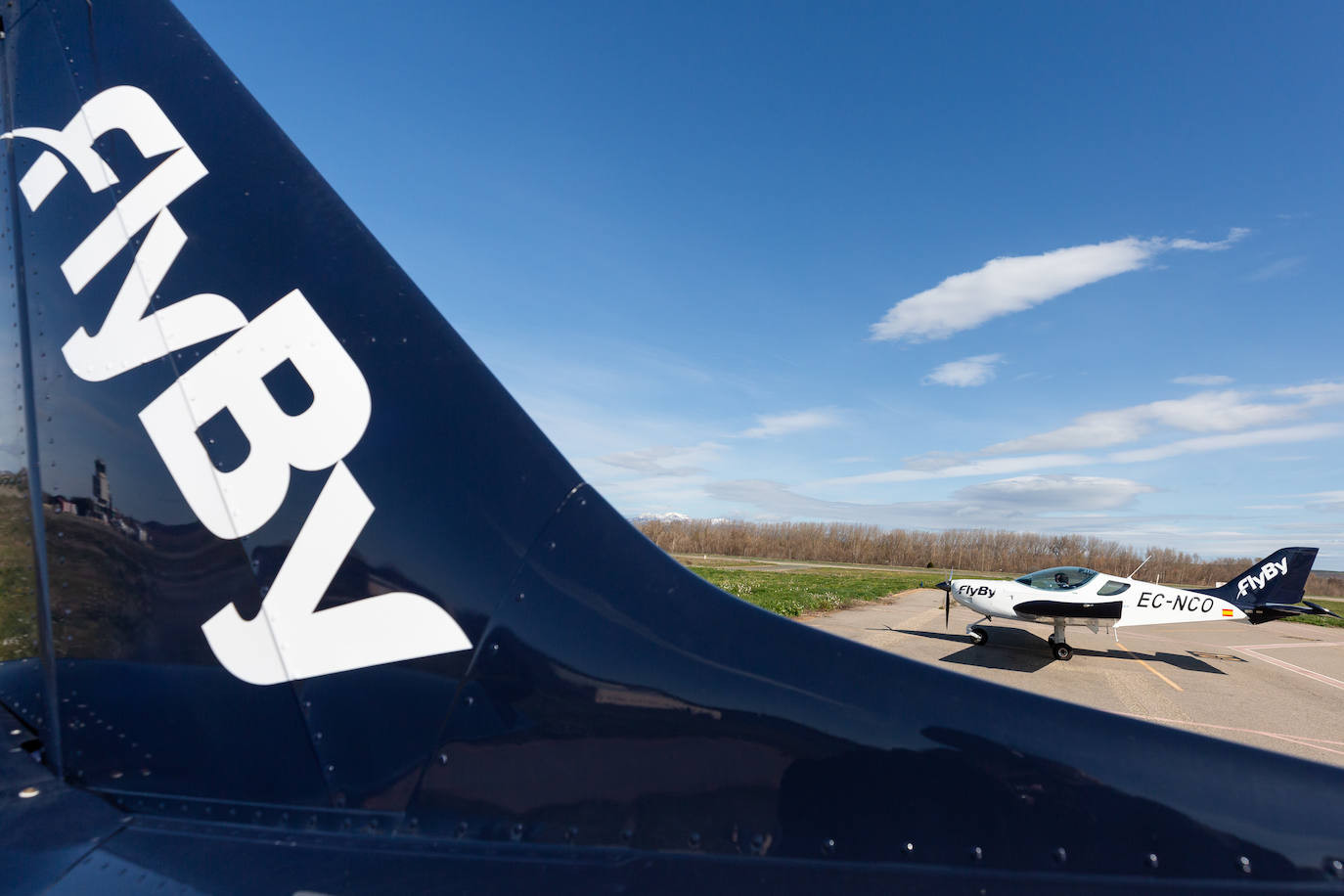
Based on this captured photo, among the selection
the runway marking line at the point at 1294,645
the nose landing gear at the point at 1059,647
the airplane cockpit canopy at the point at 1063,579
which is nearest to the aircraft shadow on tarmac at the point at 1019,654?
the nose landing gear at the point at 1059,647

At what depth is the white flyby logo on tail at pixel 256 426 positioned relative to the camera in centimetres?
149

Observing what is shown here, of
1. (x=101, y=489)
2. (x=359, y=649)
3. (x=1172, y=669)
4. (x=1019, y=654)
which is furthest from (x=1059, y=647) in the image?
(x=101, y=489)

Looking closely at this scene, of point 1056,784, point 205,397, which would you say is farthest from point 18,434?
point 1056,784

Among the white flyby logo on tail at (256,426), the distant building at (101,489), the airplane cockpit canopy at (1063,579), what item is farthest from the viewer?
the airplane cockpit canopy at (1063,579)

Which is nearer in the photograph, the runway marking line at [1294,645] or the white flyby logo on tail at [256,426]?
the white flyby logo on tail at [256,426]

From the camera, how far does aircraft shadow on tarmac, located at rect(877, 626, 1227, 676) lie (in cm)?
1305

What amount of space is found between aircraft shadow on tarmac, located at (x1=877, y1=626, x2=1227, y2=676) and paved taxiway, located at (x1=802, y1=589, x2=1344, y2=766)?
0.03 m

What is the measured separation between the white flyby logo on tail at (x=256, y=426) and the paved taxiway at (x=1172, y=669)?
6.12 metres

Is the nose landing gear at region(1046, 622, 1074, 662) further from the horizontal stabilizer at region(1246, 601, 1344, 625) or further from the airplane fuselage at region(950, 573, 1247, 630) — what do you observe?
the horizontal stabilizer at region(1246, 601, 1344, 625)

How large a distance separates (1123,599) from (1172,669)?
1714 millimetres

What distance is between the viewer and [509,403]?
5.36ft

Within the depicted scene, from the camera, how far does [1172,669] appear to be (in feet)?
44.7

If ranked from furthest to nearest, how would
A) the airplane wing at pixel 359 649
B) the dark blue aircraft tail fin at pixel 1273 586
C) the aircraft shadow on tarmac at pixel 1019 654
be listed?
the dark blue aircraft tail fin at pixel 1273 586 < the aircraft shadow on tarmac at pixel 1019 654 < the airplane wing at pixel 359 649

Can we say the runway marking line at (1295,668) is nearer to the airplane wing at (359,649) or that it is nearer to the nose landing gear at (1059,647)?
the nose landing gear at (1059,647)
